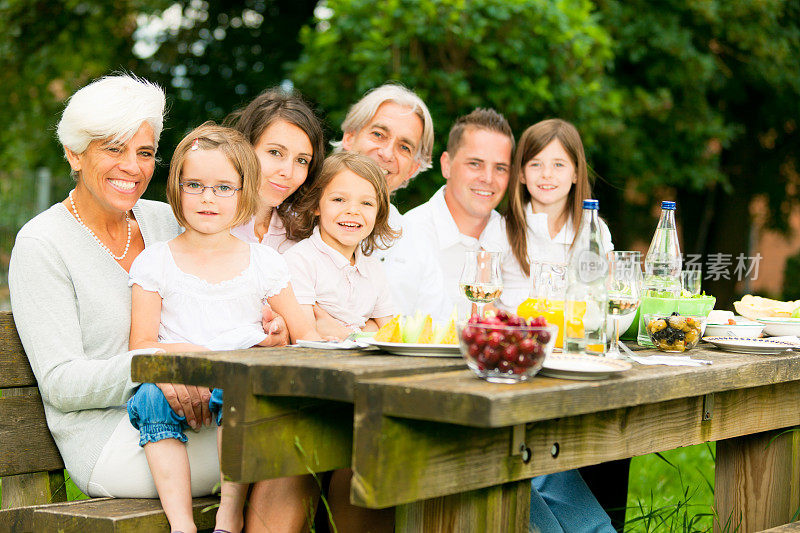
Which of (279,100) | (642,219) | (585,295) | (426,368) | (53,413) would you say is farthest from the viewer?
(642,219)

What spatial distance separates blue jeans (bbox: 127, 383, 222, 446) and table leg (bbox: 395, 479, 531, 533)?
679 millimetres

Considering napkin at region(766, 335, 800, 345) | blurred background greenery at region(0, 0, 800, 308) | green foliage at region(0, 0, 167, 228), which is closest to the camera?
napkin at region(766, 335, 800, 345)

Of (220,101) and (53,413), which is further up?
(220,101)

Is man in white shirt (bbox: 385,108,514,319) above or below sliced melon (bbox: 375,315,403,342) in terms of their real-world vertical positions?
above

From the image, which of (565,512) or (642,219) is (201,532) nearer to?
(565,512)

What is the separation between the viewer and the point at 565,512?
3.15 m

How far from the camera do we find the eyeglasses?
9.61 feet

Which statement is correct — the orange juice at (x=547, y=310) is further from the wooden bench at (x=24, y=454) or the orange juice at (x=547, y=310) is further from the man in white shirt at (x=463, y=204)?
the man in white shirt at (x=463, y=204)

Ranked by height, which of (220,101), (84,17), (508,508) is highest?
(84,17)

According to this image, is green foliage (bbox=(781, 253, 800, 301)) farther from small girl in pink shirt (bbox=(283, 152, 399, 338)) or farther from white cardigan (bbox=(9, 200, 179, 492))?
white cardigan (bbox=(9, 200, 179, 492))

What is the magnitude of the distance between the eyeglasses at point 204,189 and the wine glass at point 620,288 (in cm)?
120

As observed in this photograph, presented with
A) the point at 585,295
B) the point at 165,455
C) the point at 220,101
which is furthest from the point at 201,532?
the point at 220,101

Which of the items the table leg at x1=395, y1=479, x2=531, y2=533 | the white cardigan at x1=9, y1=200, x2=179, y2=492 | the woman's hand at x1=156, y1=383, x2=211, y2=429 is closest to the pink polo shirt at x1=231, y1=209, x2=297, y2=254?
the white cardigan at x1=9, y1=200, x2=179, y2=492

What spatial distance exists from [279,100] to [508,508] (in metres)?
2.02
